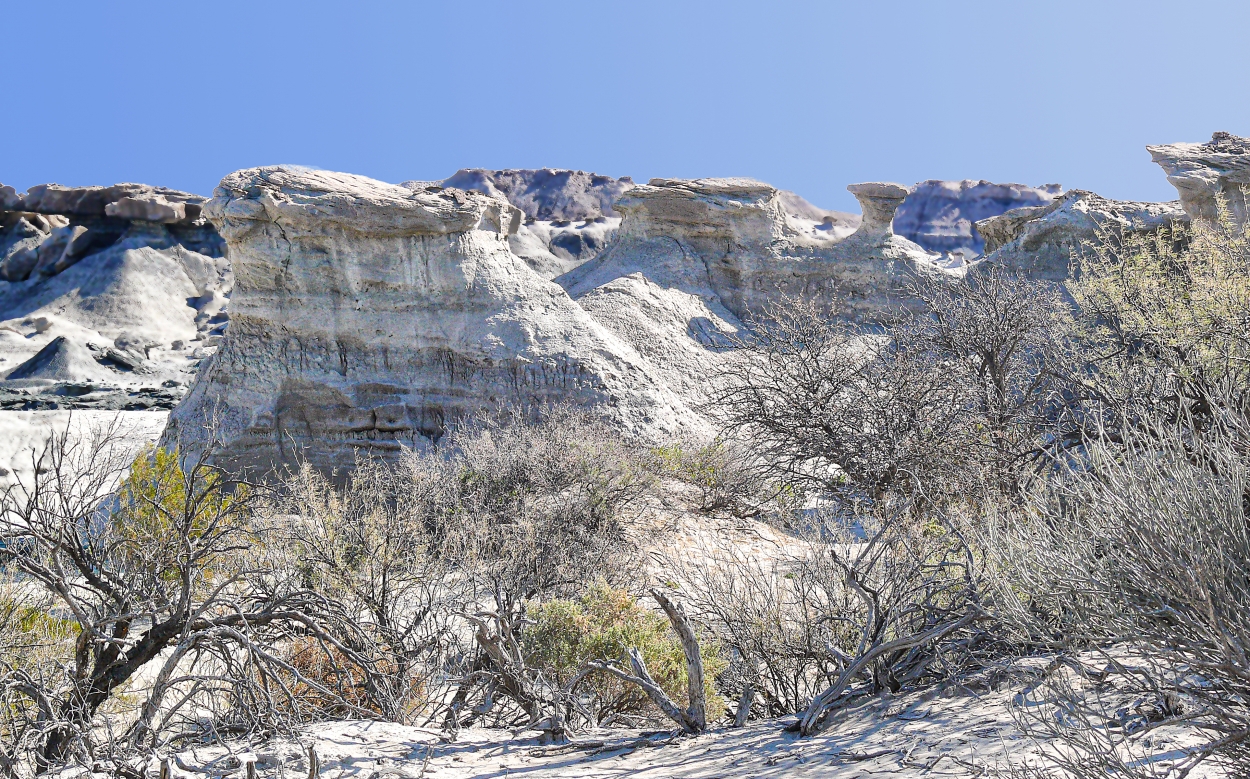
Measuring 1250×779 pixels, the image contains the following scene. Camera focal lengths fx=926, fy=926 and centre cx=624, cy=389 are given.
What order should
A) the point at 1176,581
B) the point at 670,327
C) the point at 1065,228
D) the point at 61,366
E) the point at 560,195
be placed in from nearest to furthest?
1. the point at 1176,581
2. the point at 670,327
3. the point at 1065,228
4. the point at 61,366
5. the point at 560,195

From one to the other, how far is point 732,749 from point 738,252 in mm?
19780

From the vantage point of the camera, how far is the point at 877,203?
24.4 m

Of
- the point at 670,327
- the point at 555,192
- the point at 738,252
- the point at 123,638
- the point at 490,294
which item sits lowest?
the point at 123,638

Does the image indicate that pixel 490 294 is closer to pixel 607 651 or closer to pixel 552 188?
pixel 607 651

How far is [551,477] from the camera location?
487 inches

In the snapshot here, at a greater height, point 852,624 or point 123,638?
point 123,638

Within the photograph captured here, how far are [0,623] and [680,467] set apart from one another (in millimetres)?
9748

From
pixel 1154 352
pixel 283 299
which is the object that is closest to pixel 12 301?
pixel 283 299

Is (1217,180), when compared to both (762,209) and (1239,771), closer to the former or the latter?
(762,209)

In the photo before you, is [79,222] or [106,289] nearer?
[106,289]

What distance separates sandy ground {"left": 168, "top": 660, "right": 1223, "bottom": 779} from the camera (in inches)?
159

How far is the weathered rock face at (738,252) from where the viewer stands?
77.2 ft

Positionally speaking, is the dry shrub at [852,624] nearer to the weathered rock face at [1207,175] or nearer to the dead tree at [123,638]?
the dead tree at [123,638]

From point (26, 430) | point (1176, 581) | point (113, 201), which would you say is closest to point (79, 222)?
point (113, 201)
